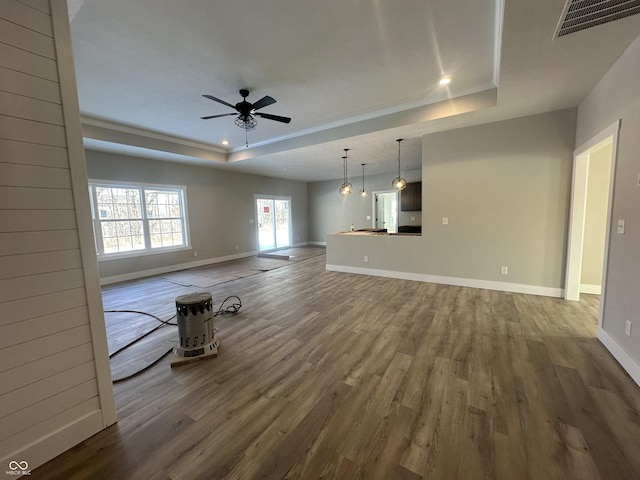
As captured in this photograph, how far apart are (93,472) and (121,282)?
5080mm

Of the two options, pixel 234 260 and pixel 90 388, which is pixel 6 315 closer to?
pixel 90 388

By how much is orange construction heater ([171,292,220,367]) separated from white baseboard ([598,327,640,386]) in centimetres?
345

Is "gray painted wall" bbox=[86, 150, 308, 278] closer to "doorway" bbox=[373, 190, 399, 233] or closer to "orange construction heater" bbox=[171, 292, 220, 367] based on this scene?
"doorway" bbox=[373, 190, 399, 233]

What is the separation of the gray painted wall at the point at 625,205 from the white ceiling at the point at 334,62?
21 centimetres

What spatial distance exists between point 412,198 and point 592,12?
6264mm

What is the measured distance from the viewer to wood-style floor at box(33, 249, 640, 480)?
1368 mm

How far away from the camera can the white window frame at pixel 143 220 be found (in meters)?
5.17

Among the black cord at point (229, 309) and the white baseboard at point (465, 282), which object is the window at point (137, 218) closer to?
the black cord at point (229, 309)

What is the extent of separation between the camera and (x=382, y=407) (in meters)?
1.76

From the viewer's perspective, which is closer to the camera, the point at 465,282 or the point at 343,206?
the point at 465,282

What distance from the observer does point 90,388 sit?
157cm

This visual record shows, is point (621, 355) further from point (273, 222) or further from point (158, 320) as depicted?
point (273, 222)

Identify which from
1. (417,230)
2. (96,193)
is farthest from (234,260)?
(417,230)

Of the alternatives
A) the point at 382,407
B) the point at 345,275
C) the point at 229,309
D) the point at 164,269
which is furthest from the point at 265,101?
the point at 164,269
